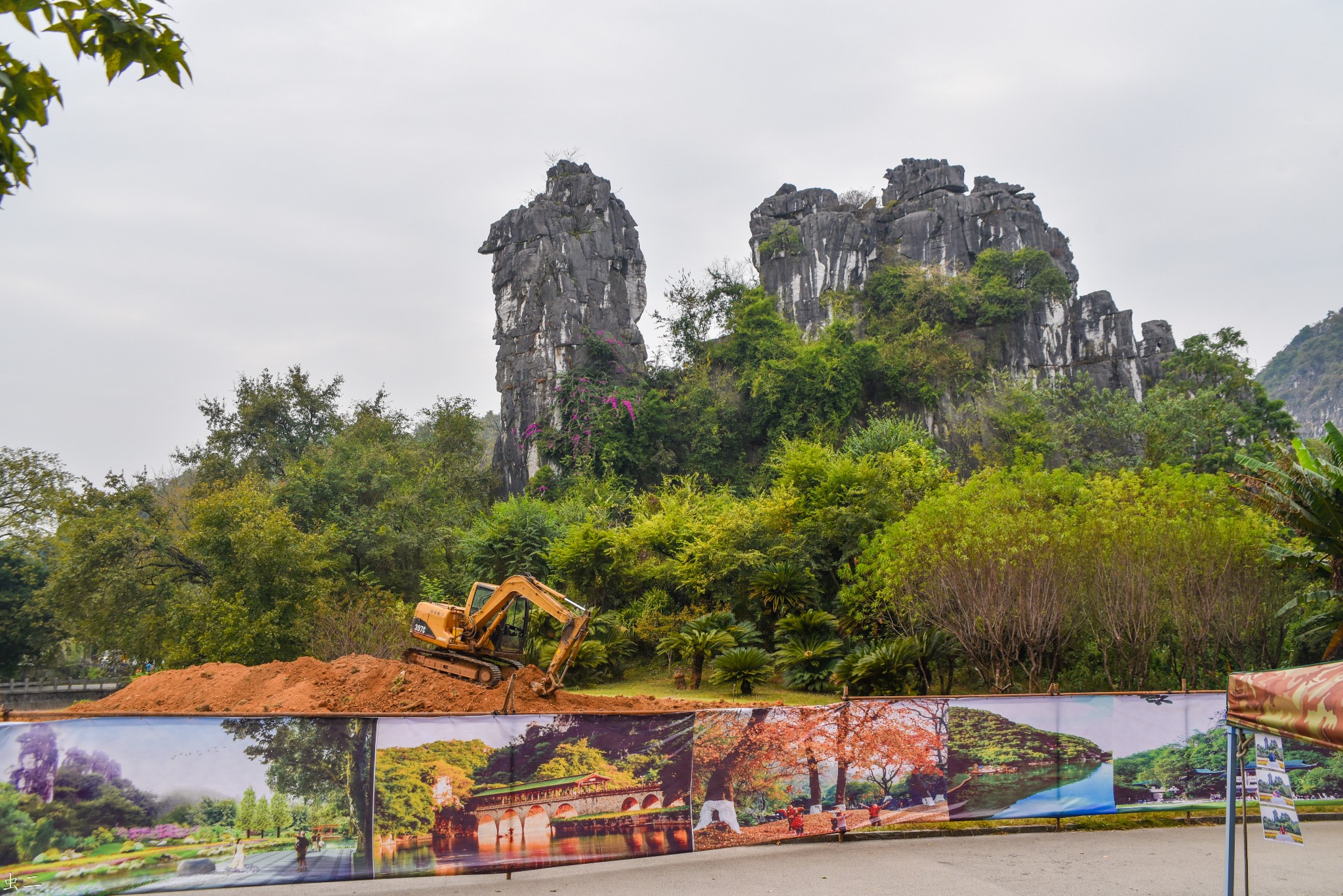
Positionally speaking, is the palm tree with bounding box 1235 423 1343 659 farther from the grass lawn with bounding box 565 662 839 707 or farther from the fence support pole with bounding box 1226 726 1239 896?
the fence support pole with bounding box 1226 726 1239 896

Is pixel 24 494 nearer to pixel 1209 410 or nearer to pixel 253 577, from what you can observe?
pixel 253 577

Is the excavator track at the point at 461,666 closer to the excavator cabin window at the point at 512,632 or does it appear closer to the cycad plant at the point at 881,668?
the excavator cabin window at the point at 512,632

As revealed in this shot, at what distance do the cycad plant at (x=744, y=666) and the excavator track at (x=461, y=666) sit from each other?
685 centimetres

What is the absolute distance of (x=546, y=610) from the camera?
524 inches

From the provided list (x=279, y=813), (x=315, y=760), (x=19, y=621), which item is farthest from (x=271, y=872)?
(x=19, y=621)

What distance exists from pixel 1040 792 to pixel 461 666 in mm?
9040

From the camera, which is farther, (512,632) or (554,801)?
(512,632)

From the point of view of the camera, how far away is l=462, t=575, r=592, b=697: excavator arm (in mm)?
12461

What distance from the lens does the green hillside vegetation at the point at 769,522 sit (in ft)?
51.6

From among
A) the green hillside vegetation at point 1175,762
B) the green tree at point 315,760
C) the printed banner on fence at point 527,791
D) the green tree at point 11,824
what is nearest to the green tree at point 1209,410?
the green hillside vegetation at point 1175,762

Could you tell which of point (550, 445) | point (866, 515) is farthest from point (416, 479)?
point (866, 515)

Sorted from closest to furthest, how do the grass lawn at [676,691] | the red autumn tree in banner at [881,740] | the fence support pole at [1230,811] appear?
the fence support pole at [1230,811]
the red autumn tree in banner at [881,740]
the grass lawn at [676,691]

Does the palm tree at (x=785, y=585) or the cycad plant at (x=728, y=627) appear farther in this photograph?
the palm tree at (x=785, y=585)

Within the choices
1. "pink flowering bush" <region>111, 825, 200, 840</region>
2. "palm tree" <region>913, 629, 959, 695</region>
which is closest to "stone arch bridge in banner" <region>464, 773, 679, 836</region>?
"pink flowering bush" <region>111, 825, 200, 840</region>
